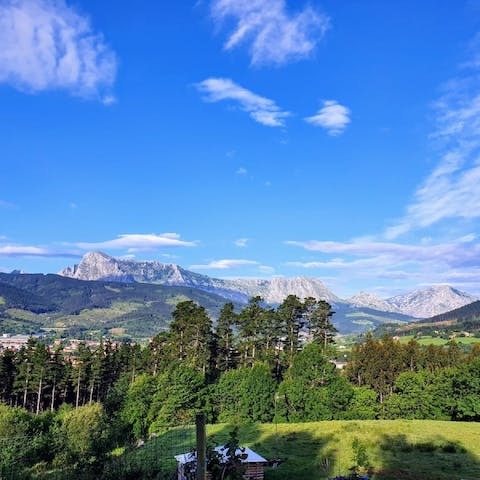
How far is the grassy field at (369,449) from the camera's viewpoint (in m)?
25.8

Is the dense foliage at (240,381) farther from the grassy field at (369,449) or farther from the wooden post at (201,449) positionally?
the wooden post at (201,449)

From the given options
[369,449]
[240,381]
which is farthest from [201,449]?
[240,381]

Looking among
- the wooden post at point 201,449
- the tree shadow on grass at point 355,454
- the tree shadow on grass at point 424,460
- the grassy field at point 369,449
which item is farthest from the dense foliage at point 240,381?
the wooden post at point 201,449

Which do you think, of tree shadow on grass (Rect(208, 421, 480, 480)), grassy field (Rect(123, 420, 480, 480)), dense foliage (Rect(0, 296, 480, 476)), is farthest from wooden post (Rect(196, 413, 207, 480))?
dense foliage (Rect(0, 296, 480, 476))

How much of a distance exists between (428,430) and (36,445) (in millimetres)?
33273

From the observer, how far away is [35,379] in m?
69.8

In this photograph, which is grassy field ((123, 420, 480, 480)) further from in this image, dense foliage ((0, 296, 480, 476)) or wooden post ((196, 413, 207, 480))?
wooden post ((196, 413, 207, 480))

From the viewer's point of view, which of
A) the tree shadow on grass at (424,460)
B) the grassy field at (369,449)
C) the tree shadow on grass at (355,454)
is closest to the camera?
the tree shadow on grass at (424,460)

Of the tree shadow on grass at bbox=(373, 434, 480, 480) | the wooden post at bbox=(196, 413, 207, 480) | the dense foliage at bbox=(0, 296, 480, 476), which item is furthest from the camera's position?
the dense foliage at bbox=(0, 296, 480, 476)

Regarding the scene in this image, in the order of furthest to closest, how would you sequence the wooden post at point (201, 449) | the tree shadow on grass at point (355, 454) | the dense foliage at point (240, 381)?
1. the dense foliage at point (240, 381)
2. the tree shadow on grass at point (355, 454)
3. the wooden post at point (201, 449)

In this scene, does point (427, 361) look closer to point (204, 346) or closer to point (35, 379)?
point (204, 346)

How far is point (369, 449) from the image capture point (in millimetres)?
30703

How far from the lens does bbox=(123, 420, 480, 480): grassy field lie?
25.8 metres

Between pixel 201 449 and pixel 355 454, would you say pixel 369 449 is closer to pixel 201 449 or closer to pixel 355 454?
pixel 355 454
